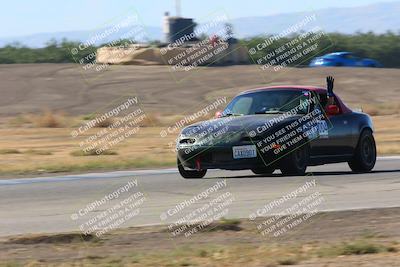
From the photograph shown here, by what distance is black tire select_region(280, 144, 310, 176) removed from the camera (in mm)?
16438

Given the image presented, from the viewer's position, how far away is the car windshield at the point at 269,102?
55.9 feet

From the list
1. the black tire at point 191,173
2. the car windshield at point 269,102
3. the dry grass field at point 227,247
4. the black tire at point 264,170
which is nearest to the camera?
the dry grass field at point 227,247

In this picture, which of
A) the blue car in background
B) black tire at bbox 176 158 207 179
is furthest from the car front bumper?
the blue car in background

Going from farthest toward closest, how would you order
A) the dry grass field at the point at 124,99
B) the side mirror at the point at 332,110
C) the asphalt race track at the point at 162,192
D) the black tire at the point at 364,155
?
the dry grass field at the point at 124,99 < the black tire at the point at 364,155 < the side mirror at the point at 332,110 < the asphalt race track at the point at 162,192

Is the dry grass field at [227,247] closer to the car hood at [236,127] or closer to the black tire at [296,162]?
the car hood at [236,127]

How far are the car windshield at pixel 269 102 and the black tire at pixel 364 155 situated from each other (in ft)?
4.89

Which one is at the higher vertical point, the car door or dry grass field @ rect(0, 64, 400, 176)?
the car door

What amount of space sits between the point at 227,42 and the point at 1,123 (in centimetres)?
2500

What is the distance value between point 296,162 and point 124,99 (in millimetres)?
32811

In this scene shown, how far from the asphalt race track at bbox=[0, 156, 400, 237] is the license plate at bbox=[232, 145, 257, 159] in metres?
0.43

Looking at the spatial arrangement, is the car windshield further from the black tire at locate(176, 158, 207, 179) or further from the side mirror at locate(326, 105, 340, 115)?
the black tire at locate(176, 158, 207, 179)

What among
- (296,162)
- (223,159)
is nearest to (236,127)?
(223,159)

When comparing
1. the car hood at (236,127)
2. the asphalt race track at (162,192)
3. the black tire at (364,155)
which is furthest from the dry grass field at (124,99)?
the car hood at (236,127)

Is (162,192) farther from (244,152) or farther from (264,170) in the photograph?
(264,170)
